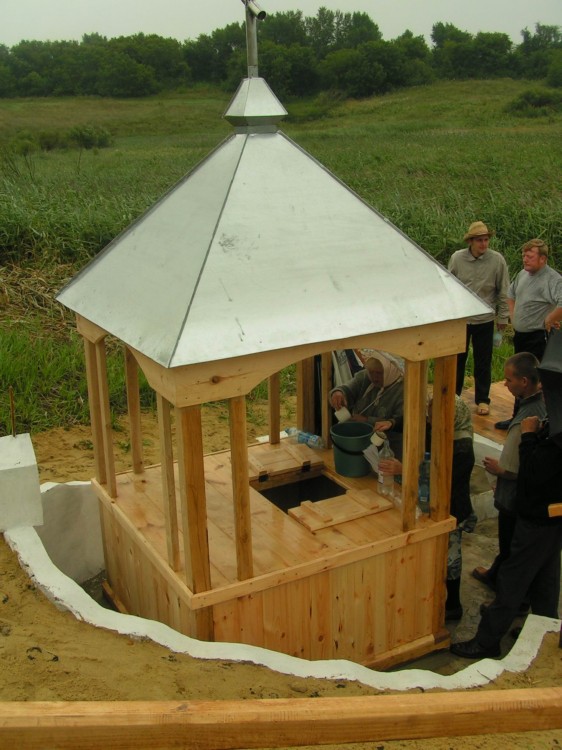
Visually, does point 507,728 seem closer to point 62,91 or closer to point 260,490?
point 260,490

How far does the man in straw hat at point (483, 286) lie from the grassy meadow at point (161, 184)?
2326 mm

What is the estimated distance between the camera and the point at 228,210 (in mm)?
3826

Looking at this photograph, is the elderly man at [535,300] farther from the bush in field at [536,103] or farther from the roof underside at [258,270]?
the bush in field at [536,103]

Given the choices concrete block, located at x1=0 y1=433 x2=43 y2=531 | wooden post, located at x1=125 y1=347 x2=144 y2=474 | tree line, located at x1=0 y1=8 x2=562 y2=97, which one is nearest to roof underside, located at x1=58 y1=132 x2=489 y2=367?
wooden post, located at x1=125 y1=347 x2=144 y2=474

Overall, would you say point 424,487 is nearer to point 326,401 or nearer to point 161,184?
point 326,401

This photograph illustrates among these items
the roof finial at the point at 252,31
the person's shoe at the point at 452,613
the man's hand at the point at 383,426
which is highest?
the roof finial at the point at 252,31

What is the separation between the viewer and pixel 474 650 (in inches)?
184

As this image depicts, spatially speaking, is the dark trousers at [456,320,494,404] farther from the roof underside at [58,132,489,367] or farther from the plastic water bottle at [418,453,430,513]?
the roof underside at [58,132,489,367]

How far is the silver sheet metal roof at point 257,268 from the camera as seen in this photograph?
3570 millimetres

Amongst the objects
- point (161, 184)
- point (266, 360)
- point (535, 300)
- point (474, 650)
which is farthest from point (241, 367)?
point (161, 184)

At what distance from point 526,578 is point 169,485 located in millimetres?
2132

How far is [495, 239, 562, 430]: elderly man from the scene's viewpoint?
256 inches

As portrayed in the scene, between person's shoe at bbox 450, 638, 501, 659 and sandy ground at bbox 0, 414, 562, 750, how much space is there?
670 mm

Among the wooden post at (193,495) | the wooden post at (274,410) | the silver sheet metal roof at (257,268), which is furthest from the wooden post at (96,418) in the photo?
the wooden post at (193,495)
